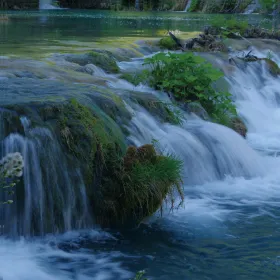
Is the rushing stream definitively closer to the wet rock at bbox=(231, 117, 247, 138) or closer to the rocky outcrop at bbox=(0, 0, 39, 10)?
the wet rock at bbox=(231, 117, 247, 138)

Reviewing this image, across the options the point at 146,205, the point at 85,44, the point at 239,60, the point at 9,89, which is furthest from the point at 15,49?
the point at 146,205

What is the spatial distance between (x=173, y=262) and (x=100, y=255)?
0.72 meters

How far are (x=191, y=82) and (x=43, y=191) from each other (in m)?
4.98

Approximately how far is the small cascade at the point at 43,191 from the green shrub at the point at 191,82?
442 centimetres

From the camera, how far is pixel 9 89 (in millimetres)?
7617

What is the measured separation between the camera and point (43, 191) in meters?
6.00

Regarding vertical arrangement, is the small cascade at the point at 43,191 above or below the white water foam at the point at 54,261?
above

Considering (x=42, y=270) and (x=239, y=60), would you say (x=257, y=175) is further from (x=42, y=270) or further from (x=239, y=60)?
(x=239, y=60)

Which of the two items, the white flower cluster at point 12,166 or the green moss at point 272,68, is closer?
the white flower cluster at point 12,166

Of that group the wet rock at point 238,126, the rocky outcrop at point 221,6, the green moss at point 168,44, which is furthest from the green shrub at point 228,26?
the rocky outcrop at point 221,6

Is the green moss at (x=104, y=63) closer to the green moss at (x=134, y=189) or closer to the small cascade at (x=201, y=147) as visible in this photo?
the small cascade at (x=201, y=147)

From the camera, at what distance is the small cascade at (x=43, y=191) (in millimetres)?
5863

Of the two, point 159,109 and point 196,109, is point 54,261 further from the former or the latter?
point 196,109

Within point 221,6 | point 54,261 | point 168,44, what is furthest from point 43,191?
point 221,6
